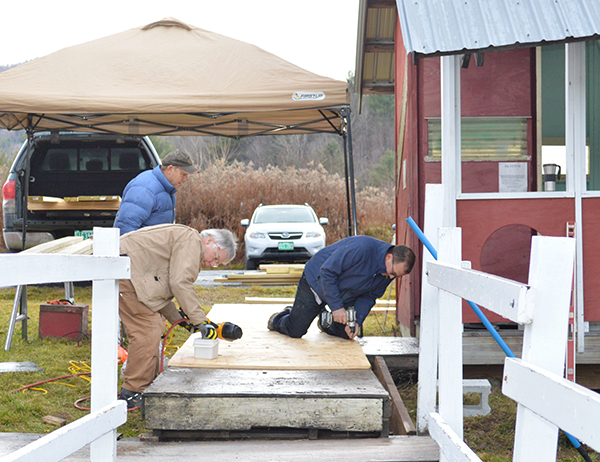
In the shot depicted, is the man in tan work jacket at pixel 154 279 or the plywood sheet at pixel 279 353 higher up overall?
the man in tan work jacket at pixel 154 279

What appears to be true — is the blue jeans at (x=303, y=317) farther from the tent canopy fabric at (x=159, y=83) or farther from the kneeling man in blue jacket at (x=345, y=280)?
the tent canopy fabric at (x=159, y=83)

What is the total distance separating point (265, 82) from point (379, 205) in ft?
38.5

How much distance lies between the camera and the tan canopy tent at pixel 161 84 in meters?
6.52

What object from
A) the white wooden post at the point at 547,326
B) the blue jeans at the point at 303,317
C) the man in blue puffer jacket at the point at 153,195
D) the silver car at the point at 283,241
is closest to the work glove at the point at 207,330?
the blue jeans at the point at 303,317

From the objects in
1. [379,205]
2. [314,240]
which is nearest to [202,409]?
[314,240]

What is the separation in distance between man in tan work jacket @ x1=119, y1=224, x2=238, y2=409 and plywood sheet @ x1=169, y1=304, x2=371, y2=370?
0.23m

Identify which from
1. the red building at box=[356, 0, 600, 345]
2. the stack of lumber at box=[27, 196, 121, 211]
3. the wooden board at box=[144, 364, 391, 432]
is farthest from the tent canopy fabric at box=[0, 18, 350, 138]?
the wooden board at box=[144, 364, 391, 432]

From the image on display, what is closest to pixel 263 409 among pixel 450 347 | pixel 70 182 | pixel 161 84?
pixel 450 347

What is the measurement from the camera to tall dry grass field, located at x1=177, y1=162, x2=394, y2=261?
16.4 meters

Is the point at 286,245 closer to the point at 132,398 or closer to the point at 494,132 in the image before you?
the point at 494,132

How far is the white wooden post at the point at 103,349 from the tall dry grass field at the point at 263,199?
13272 mm

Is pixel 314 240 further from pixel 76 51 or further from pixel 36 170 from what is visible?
pixel 76 51

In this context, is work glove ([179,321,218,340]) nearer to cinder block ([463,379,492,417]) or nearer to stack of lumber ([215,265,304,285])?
cinder block ([463,379,492,417])

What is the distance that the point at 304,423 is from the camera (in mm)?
3295
